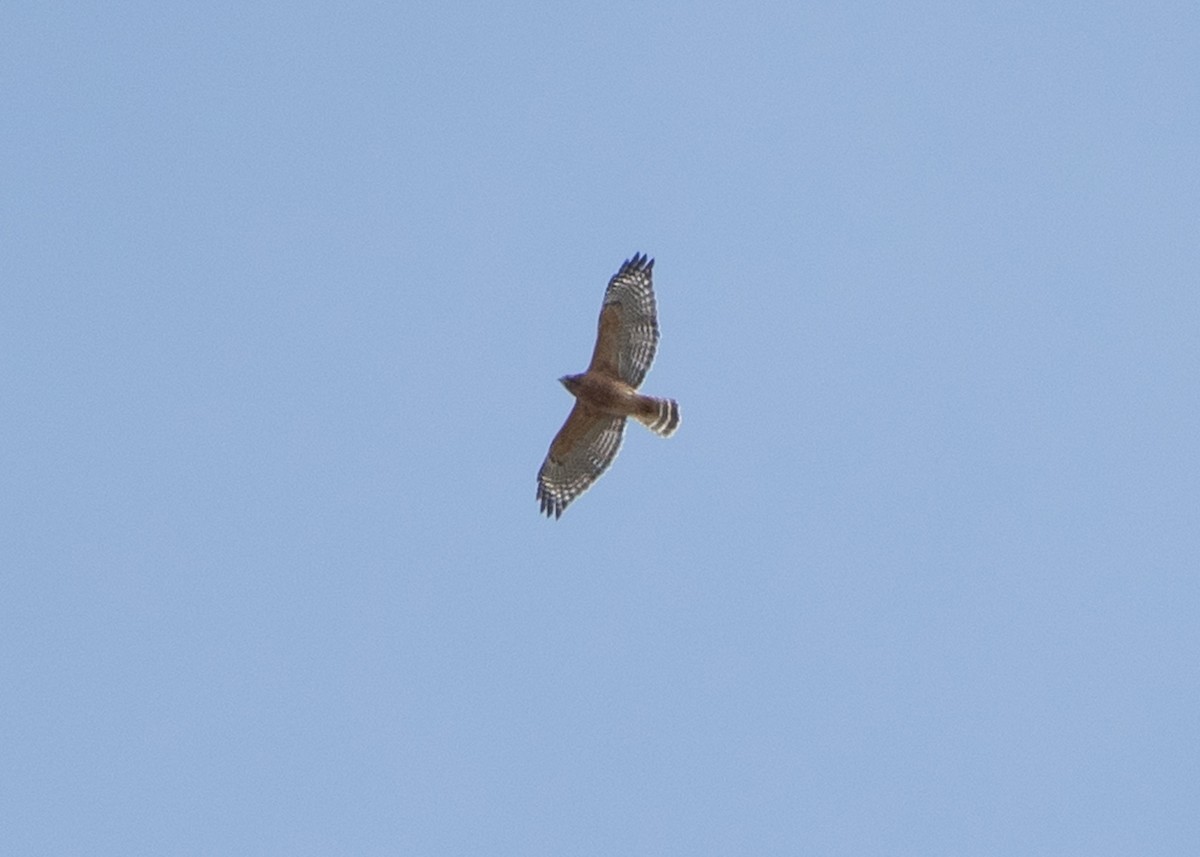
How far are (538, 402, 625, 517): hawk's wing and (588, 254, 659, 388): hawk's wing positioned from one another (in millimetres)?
492

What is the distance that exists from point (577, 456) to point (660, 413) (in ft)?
4.18

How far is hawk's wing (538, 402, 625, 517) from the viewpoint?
952 inches

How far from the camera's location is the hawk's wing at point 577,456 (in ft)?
79.4

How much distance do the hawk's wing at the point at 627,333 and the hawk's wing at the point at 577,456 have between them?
0.49 metres

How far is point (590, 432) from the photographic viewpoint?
24328mm

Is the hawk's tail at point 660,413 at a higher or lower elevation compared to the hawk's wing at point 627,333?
lower

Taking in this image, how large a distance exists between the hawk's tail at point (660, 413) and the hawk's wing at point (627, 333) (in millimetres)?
270

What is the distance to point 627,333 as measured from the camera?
940 inches

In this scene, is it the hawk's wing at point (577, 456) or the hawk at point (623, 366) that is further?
the hawk's wing at point (577, 456)

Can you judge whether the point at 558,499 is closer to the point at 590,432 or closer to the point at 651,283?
the point at 590,432

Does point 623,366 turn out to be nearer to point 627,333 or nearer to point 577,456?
point 627,333

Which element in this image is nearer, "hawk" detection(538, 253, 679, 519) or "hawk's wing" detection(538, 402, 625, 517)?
"hawk" detection(538, 253, 679, 519)

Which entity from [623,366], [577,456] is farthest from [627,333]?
[577,456]

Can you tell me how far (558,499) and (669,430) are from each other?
5.46ft
